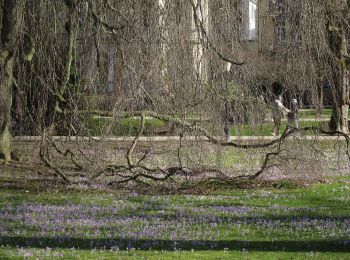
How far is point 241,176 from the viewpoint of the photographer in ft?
46.3

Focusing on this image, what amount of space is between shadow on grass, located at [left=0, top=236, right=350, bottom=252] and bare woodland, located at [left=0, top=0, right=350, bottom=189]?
12.9 ft

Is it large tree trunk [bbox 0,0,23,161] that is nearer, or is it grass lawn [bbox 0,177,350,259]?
grass lawn [bbox 0,177,350,259]

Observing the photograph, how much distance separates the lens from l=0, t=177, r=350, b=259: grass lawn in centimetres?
809

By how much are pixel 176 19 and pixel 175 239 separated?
4387 millimetres

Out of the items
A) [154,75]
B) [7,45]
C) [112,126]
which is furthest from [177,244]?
[7,45]

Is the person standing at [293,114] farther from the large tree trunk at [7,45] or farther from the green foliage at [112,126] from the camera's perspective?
the large tree trunk at [7,45]

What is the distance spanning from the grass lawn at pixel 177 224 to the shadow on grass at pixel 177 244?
1 centimetres

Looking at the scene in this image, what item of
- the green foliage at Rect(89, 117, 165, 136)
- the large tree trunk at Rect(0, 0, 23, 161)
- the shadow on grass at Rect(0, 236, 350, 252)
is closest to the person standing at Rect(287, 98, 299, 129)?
the green foliage at Rect(89, 117, 165, 136)

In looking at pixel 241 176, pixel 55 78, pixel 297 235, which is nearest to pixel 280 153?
pixel 241 176

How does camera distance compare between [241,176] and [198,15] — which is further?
[241,176]

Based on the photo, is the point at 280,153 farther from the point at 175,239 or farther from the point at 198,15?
the point at 175,239

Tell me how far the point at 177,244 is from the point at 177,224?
1.40 meters

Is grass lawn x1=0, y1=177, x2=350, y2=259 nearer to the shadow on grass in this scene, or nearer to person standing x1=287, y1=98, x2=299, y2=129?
the shadow on grass

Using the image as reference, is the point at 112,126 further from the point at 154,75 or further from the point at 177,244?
the point at 177,244
